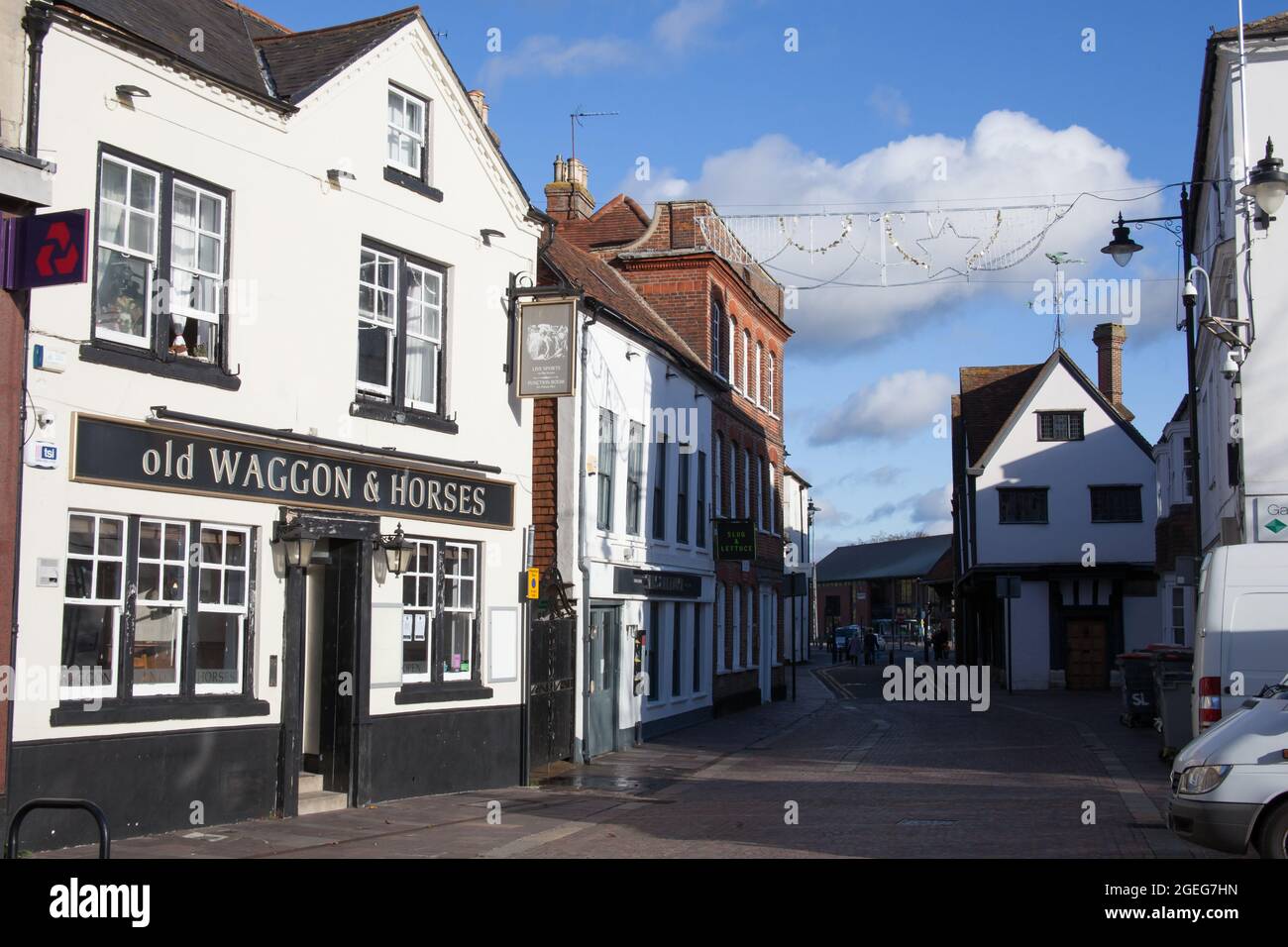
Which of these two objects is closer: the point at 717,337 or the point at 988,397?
the point at 717,337

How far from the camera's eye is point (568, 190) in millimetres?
32469

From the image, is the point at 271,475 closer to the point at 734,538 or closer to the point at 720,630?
the point at 734,538

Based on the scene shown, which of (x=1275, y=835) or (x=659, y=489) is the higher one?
(x=659, y=489)

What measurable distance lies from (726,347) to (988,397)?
20588 millimetres

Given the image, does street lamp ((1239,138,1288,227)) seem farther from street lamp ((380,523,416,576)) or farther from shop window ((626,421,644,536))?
shop window ((626,421,644,536))

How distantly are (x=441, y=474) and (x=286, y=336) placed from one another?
305 centimetres

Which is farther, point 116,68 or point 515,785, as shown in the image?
point 515,785

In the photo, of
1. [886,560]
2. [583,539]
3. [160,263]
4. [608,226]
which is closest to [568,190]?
[608,226]

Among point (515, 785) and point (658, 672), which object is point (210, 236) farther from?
point (658, 672)

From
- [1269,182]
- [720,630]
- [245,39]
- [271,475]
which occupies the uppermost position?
[245,39]

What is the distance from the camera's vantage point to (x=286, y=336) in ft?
48.0

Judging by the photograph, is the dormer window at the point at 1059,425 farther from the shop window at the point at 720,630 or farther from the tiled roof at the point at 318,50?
the tiled roof at the point at 318,50

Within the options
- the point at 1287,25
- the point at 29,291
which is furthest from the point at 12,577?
the point at 1287,25
